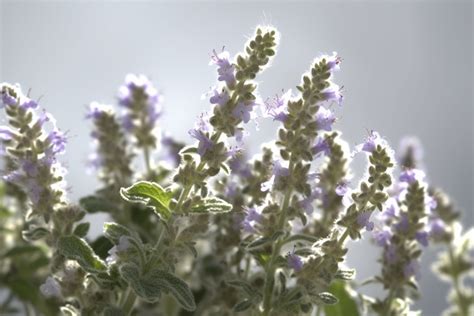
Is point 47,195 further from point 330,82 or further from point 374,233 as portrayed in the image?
point 374,233

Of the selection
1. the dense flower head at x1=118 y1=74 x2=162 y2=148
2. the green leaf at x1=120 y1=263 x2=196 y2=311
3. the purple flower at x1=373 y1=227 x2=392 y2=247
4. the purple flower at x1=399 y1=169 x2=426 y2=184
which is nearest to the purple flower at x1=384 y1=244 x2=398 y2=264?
the purple flower at x1=373 y1=227 x2=392 y2=247

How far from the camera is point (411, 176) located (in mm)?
1724

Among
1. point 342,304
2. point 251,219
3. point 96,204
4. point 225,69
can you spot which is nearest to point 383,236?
point 342,304

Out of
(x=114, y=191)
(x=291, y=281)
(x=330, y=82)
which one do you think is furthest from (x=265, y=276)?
(x=114, y=191)

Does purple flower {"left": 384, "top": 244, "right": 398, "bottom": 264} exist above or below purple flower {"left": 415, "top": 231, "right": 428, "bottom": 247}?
below

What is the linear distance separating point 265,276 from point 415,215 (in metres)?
0.36

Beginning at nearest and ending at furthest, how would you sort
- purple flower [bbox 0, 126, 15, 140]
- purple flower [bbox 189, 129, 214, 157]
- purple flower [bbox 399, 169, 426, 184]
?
1. purple flower [bbox 189, 129, 214, 157]
2. purple flower [bbox 0, 126, 15, 140]
3. purple flower [bbox 399, 169, 426, 184]

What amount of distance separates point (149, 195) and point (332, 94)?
391 millimetres

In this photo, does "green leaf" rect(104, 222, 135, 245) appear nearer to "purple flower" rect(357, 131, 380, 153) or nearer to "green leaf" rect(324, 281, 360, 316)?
"purple flower" rect(357, 131, 380, 153)

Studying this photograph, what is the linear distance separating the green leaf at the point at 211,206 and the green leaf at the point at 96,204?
1.69 feet

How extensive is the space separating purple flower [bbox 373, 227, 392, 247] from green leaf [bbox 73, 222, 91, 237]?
628 millimetres

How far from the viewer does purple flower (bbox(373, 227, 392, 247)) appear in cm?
175

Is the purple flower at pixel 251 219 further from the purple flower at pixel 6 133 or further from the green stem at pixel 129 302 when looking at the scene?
the purple flower at pixel 6 133

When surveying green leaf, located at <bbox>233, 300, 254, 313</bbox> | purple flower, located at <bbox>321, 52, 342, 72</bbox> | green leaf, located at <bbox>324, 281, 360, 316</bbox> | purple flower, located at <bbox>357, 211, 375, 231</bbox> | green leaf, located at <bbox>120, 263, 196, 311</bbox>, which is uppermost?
purple flower, located at <bbox>321, 52, 342, 72</bbox>
